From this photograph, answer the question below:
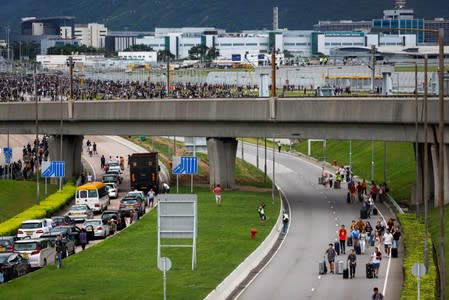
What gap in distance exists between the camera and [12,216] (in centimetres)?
7944

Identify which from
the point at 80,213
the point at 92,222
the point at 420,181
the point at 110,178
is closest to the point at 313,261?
the point at 92,222

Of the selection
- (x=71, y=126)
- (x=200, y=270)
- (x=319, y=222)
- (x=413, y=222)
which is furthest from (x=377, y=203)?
(x=200, y=270)

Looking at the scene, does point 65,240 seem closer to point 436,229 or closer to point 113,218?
point 113,218

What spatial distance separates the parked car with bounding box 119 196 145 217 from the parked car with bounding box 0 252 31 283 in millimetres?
20498

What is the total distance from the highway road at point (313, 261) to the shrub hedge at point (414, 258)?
0.70 meters

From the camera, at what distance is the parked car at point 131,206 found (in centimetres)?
7812

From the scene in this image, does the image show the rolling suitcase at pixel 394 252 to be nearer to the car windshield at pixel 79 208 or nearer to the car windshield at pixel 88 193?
the car windshield at pixel 79 208

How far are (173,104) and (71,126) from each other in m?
8.66

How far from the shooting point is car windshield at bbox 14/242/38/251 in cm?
Result: 5912

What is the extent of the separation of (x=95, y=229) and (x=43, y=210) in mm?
11006

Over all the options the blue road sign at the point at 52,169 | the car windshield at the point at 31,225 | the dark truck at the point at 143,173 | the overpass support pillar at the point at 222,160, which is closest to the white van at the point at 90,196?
the blue road sign at the point at 52,169

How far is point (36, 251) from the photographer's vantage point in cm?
5900

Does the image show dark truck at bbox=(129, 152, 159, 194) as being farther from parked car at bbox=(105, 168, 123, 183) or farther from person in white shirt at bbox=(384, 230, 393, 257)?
person in white shirt at bbox=(384, 230, 393, 257)

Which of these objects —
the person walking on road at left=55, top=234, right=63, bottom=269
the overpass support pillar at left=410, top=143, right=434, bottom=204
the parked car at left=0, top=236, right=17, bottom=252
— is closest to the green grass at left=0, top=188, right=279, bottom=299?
the person walking on road at left=55, top=234, right=63, bottom=269
